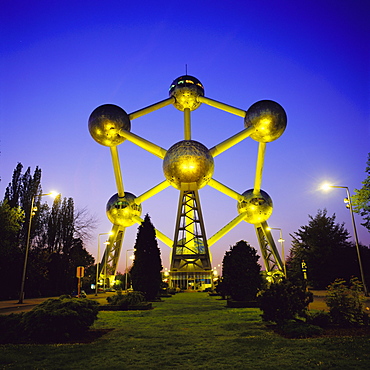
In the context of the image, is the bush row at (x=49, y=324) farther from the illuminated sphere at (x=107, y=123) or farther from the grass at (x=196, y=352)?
the illuminated sphere at (x=107, y=123)

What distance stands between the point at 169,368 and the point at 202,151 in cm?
3122

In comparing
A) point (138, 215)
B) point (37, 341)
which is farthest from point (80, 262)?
point (37, 341)

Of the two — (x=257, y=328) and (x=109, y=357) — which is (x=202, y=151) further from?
(x=109, y=357)

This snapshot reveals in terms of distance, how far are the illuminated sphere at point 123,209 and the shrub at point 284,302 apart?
1621 inches

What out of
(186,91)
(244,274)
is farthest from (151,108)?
(244,274)

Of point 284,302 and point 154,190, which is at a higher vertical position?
point 154,190

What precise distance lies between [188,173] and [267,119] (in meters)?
13.7

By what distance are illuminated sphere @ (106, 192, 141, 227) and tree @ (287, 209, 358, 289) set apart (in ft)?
77.2

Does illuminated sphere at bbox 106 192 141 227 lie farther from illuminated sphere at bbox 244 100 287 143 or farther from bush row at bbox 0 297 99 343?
bush row at bbox 0 297 99 343

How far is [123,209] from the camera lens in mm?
51125

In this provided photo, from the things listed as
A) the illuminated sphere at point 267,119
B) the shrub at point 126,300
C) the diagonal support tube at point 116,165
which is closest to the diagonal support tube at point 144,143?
the diagonal support tube at point 116,165

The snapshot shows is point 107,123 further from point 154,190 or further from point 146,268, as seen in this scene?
point 146,268

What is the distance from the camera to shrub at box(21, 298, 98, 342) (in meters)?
9.05

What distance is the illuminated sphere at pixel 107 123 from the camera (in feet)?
137
